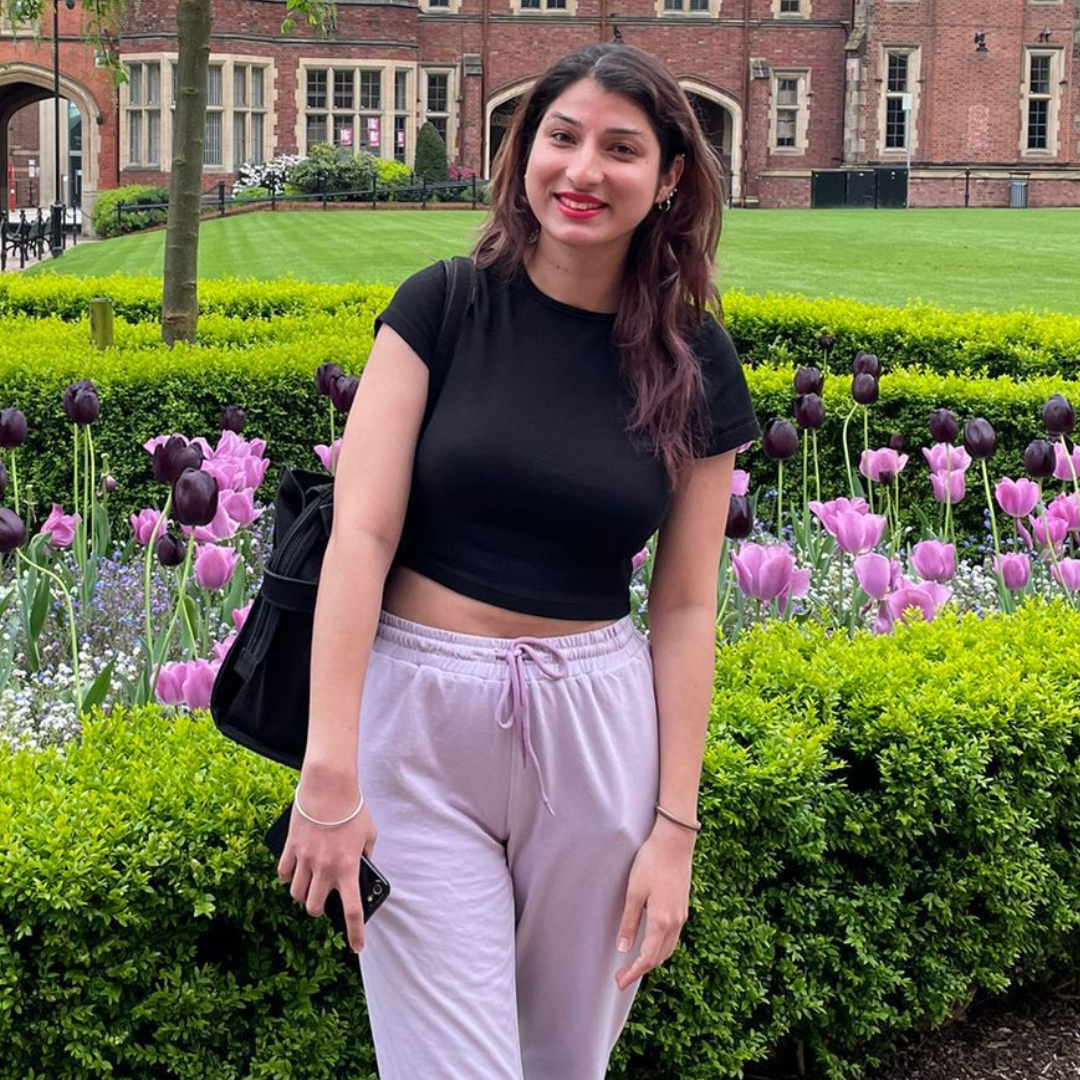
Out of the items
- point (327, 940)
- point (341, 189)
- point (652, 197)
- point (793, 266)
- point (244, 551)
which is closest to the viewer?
point (652, 197)

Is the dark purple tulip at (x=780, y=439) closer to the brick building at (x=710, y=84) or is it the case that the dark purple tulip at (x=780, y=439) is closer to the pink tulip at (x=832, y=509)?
the pink tulip at (x=832, y=509)

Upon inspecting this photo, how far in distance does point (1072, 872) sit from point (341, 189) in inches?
1245

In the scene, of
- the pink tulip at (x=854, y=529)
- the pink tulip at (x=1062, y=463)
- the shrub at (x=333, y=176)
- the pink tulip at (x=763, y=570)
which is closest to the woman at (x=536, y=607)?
the pink tulip at (x=763, y=570)

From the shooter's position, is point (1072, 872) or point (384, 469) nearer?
point (384, 469)

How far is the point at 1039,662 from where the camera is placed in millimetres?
3553

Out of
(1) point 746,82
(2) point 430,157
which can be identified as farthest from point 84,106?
(1) point 746,82

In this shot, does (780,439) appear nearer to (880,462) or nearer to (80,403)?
(880,462)

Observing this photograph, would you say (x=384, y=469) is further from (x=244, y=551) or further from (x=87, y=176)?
(x=87, y=176)

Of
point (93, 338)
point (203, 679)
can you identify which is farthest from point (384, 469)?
point (93, 338)

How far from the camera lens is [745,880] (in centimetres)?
Result: 304

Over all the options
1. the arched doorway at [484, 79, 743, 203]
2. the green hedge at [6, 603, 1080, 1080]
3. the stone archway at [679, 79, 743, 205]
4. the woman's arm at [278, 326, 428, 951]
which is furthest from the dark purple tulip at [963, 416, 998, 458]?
the stone archway at [679, 79, 743, 205]

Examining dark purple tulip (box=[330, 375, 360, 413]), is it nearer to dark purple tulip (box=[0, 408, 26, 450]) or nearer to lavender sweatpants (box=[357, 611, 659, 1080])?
dark purple tulip (box=[0, 408, 26, 450])

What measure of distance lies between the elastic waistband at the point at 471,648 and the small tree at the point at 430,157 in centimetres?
3485

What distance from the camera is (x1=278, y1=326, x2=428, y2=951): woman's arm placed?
197 cm
